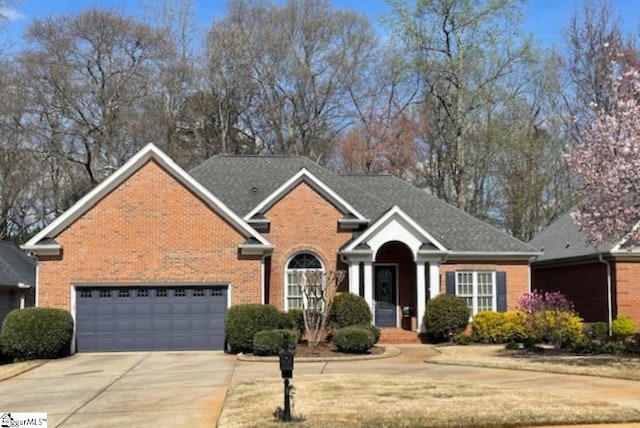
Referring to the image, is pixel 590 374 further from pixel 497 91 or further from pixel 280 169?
pixel 497 91

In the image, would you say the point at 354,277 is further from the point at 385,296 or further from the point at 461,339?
the point at 461,339

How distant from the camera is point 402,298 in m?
28.6

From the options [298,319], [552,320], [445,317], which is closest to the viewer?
[552,320]

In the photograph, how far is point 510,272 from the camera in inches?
1139

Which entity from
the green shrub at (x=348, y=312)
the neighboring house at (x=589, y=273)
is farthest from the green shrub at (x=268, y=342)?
the neighboring house at (x=589, y=273)

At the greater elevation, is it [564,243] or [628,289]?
[564,243]

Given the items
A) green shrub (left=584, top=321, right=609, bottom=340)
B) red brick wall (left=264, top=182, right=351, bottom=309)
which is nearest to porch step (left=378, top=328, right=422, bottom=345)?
red brick wall (left=264, top=182, right=351, bottom=309)

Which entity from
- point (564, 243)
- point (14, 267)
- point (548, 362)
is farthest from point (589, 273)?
point (14, 267)

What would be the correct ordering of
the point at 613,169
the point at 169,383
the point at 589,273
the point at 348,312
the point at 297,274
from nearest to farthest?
the point at 169,383 → the point at 613,169 → the point at 348,312 → the point at 297,274 → the point at 589,273

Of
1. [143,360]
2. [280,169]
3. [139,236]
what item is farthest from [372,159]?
[143,360]

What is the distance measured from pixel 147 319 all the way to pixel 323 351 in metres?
6.00

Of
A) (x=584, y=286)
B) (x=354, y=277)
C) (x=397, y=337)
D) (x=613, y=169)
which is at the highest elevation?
(x=613, y=169)

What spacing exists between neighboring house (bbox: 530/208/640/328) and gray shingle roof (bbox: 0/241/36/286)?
794 inches

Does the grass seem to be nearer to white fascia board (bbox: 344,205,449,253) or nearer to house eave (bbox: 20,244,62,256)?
white fascia board (bbox: 344,205,449,253)
